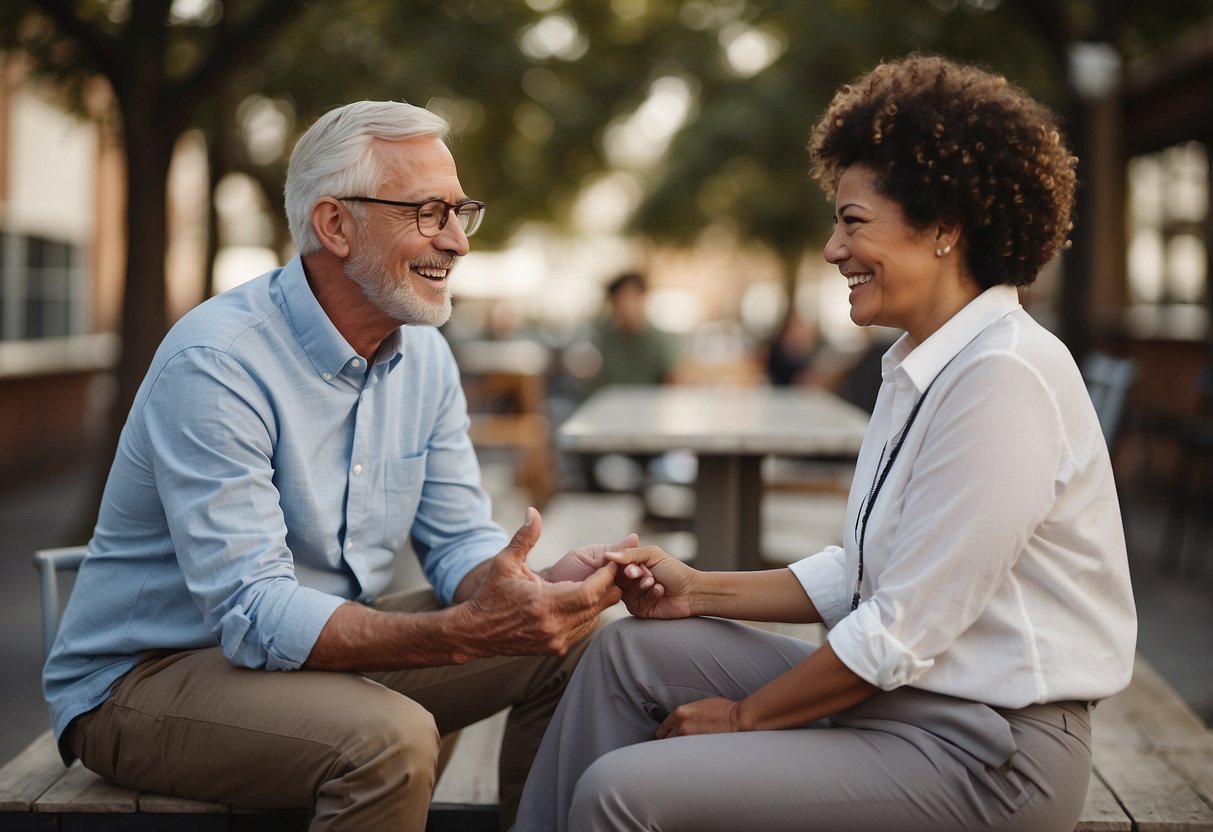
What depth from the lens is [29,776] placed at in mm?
2646

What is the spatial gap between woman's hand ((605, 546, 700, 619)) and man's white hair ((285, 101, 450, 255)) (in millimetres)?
959

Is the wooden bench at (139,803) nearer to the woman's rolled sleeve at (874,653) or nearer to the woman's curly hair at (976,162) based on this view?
the woman's rolled sleeve at (874,653)

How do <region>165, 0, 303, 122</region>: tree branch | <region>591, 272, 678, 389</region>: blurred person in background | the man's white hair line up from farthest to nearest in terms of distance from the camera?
<region>591, 272, 678, 389</region>: blurred person in background → <region>165, 0, 303, 122</region>: tree branch → the man's white hair

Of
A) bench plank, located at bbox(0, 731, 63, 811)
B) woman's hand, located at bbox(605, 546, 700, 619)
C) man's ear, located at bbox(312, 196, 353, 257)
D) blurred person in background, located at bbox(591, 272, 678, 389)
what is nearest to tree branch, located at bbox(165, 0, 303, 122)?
blurred person in background, located at bbox(591, 272, 678, 389)

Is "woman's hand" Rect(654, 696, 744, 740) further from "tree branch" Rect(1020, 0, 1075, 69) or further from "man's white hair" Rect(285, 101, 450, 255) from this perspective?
"tree branch" Rect(1020, 0, 1075, 69)

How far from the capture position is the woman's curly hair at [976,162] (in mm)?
2197

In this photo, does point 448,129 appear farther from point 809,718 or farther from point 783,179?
point 783,179

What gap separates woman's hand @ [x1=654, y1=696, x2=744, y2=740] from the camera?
2.28m

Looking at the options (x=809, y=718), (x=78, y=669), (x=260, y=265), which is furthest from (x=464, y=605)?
(x=260, y=265)

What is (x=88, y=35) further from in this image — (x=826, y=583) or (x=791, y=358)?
(x=826, y=583)

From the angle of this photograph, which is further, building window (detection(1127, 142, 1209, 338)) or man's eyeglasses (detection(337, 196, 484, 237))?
building window (detection(1127, 142, 1209, 338))

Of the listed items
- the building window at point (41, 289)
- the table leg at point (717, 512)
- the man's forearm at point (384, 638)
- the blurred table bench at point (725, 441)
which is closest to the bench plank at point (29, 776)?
the man's forearm at point (384, 638)

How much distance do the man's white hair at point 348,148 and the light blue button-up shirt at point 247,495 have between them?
19cm

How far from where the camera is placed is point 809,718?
2.18 meters
